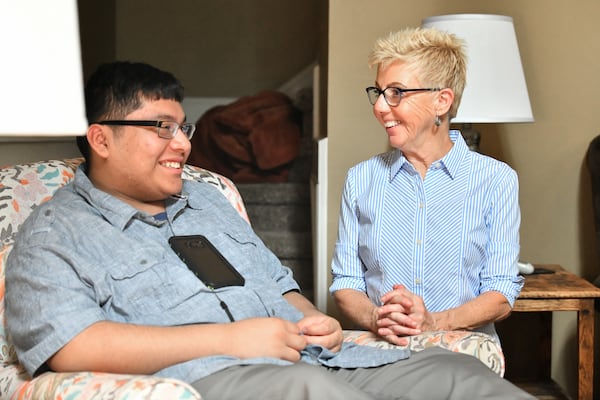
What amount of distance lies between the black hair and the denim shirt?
156 mm

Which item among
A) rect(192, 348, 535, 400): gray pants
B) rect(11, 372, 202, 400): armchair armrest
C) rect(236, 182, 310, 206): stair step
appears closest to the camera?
rect(11, 372, 202, 400): armchair armrest

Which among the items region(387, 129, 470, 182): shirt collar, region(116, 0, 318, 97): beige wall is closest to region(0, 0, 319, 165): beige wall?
region(116, 0, 318, 97): beige wall

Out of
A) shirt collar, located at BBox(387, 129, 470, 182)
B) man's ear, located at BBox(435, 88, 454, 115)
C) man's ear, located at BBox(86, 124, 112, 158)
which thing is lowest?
shirt collar, located at BBox(387, 129, 470, 182)

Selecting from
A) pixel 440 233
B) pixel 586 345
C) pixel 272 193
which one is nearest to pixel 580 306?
pixel 586 345

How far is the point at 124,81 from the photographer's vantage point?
6.44 feet

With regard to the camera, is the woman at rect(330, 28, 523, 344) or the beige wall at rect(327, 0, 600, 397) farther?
the beige wall at rect(327, 0, 600, 397)

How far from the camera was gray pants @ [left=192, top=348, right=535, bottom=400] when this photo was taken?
157cm

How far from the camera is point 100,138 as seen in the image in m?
1.96

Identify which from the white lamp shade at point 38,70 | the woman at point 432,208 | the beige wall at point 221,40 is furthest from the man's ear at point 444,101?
the beige wall at point 221,40

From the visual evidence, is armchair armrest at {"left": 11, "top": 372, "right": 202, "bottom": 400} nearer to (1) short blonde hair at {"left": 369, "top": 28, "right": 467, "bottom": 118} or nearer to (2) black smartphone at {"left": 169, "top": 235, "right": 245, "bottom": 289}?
(2) black smartphone at {"left": 169, "top": 235, "right": 245, "bottom": 289}

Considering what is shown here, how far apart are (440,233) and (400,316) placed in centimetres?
31

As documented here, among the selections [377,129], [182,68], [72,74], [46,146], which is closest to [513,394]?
[72,74]

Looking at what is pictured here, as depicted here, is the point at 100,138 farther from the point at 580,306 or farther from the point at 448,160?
the point at 580,306

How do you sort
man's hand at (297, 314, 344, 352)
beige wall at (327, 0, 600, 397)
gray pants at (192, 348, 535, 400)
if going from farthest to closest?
1. beige wall at (327, 0, 600, 397)
2. man's hand at (297, 314, 344, 352)
3. gray pants at (192, 348, 535, 400)
